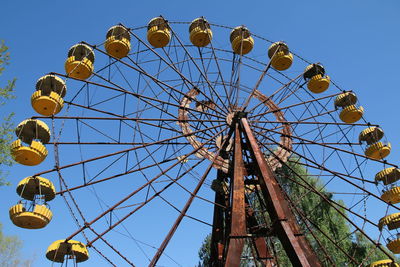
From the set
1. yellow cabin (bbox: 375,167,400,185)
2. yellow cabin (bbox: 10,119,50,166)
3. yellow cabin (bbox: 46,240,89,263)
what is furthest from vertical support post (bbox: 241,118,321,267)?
yellow cabin (bbox: 375,167,400,185)

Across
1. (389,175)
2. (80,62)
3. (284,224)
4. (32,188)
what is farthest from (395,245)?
(80,62)

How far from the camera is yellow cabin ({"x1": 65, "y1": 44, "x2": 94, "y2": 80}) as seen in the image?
13266mm

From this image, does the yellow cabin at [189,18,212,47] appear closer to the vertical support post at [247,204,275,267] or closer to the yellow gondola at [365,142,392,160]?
the vertical support post at [247,204,275,267]

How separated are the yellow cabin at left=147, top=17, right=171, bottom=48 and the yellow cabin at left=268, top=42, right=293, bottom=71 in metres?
4.93

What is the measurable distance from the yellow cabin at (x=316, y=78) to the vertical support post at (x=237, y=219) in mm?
7303

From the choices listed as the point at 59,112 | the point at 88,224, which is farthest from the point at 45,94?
the point at 88,224

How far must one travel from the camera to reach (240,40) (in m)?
16.7

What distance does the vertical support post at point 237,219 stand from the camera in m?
8.41

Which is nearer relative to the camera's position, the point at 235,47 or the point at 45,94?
the point at 45,94

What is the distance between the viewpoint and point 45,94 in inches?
479

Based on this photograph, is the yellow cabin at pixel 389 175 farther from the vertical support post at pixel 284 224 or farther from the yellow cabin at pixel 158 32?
the yellow cabin at pixel 158 32

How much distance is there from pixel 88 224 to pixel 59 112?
159 inches

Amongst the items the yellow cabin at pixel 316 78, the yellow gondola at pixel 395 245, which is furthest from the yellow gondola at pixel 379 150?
the yellow gondola at pixel 395 245

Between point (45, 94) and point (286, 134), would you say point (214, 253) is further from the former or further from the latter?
point (45, 94)
